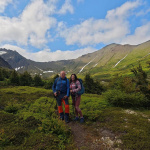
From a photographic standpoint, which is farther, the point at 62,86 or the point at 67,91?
the point at 62,86

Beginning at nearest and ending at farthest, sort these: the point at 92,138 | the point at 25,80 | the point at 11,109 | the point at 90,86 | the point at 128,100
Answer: the point at 92,138 < the point at 128,100 < the point at 11,109 < the point at 90,86 < the point at 25,80

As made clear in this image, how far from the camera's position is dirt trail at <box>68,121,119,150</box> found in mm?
4871

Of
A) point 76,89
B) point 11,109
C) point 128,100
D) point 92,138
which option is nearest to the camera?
point 92,138

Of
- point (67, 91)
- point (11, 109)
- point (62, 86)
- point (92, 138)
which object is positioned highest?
point (62, 86)

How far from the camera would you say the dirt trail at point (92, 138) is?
4871mm

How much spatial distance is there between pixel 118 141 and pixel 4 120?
6948mm

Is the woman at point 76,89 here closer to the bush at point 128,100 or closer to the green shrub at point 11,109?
the bush at point 128,100

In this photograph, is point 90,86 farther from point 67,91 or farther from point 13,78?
point 13,78

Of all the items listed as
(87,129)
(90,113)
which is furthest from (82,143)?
(90,113)

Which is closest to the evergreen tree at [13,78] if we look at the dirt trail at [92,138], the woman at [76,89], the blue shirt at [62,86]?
the blue shirt at [62,86]

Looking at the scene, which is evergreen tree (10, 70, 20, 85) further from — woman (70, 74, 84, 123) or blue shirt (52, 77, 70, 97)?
woman (70, 74, 84, 123)

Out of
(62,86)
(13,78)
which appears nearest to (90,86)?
(62,86)

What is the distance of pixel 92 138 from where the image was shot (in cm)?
557

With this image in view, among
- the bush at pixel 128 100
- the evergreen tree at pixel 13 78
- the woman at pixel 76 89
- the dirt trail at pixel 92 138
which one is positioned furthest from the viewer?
the evergreen tree at pixel 13 78
